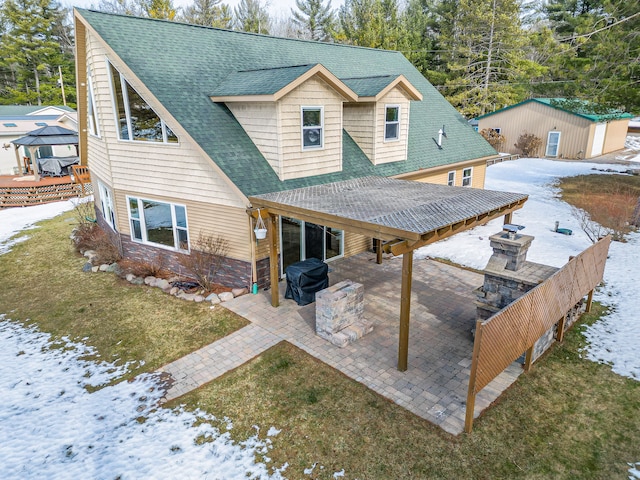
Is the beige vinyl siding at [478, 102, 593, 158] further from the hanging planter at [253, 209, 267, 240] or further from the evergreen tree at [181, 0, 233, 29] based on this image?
the evergreen tree at [181, 0, 233, 29]

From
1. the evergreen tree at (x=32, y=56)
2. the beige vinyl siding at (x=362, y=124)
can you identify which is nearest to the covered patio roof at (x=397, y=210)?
the beige vinyl siding at (x=362, y=124)

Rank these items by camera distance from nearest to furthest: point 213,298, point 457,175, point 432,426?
point 432,426 < point 213,298 < point 457,175

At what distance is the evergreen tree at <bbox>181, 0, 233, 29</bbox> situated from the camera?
5156cm

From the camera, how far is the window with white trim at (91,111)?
1394 centimetres

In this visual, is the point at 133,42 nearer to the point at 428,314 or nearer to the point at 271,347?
the point at 271,347

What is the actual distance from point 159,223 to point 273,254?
14.9ft

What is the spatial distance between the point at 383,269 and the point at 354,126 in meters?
5.25

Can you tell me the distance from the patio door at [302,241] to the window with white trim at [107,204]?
6.03 metres

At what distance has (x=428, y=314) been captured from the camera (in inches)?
412

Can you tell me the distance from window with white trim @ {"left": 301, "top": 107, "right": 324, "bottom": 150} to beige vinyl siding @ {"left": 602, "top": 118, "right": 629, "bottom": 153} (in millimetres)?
34417

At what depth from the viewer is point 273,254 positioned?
1055 centimetres

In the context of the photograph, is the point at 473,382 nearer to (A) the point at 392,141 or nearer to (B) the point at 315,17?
(A) the point at 392,141

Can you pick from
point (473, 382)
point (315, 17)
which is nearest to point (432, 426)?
point (473, 382)

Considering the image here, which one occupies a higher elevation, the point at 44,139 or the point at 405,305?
the point at 44,139
